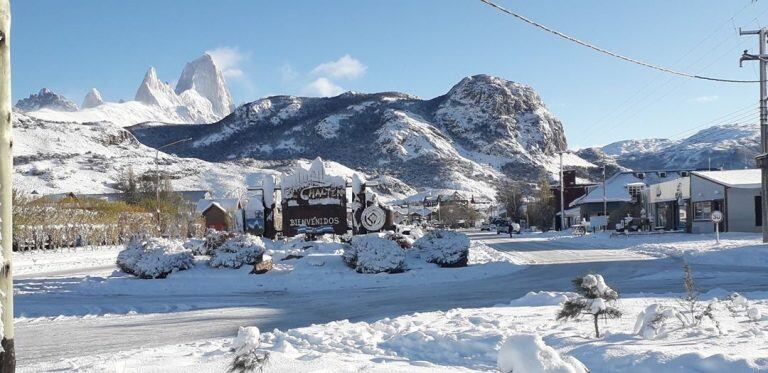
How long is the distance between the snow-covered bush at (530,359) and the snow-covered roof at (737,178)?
157 feet

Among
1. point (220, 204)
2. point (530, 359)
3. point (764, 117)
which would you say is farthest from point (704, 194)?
point (220, 204)

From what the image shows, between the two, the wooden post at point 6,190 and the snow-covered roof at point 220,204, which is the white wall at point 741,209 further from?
the wooden post at point 6,190

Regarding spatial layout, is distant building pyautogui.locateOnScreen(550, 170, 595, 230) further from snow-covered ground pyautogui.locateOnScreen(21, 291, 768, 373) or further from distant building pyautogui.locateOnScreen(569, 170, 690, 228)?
snow-covered ground pyautogui.locateOnScreen(21, 291, 768, 373)

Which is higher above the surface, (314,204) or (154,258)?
(314,204)

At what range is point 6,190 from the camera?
3334mm

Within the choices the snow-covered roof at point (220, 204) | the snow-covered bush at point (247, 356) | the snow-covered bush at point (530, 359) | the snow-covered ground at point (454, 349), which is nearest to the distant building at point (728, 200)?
the snow-covered ground at point (454, 349)

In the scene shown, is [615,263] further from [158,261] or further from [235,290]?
[158,261]

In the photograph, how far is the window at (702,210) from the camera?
166 ft

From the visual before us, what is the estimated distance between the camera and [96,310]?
49.6 feet

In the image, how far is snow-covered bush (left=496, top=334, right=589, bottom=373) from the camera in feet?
14.2

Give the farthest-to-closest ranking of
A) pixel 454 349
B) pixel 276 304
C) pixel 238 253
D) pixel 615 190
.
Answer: pixel 615 190, pixel 238 253, pixel 276 304, pixel 454 349

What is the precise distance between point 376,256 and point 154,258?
7456mm

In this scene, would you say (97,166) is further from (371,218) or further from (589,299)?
(589,299)

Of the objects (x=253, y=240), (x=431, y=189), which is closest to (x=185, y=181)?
(x=431, y=189)
